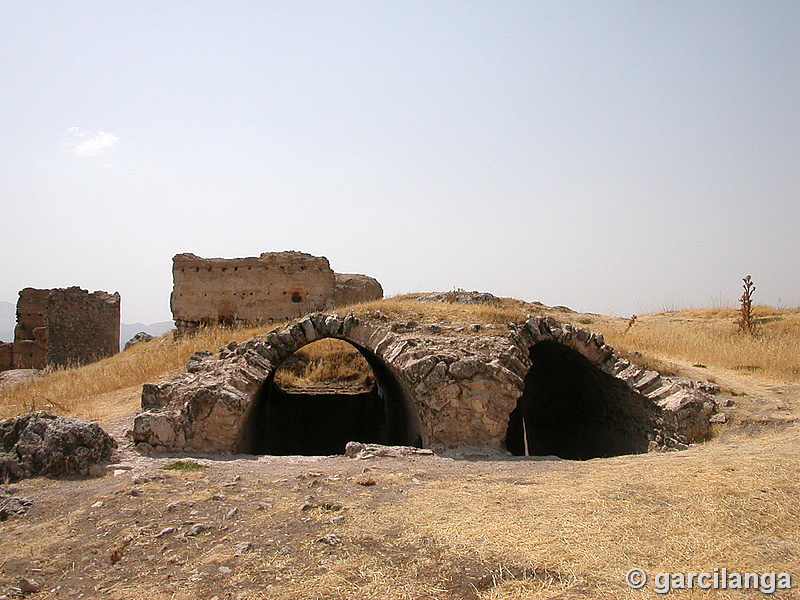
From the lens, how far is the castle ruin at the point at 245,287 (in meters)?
17.7

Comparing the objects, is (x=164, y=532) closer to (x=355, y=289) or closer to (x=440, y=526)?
(x=440, y=526)

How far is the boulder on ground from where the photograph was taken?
7551 mm

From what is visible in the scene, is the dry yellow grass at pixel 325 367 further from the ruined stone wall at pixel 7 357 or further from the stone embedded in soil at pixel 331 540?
the ruined stone wall at pixel 7 357

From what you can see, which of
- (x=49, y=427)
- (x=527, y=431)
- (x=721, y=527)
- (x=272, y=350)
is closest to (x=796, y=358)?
(x=527, y=431)

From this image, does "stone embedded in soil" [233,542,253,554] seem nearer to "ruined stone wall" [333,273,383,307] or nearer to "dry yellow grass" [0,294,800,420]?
"dry yellow grass" [0,294,800,420]

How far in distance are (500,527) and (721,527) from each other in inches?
68.1

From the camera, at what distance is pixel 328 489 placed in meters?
6.71

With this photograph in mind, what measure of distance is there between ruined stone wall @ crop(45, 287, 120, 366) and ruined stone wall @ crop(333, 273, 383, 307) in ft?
31.0

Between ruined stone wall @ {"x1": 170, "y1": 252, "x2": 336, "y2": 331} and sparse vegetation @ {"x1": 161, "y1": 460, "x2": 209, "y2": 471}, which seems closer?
sparse vegetation @ {"x1": 161, "y1": 460, "x2": 209, "y2": 471}

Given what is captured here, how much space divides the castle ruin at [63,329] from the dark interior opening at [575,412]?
625 inches

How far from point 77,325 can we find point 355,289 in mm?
Result: 10634

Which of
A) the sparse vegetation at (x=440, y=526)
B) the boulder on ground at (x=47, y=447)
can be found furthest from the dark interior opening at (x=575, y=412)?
the boulder on ground at (x=47, y=447)

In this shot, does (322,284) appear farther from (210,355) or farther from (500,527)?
(500,527)

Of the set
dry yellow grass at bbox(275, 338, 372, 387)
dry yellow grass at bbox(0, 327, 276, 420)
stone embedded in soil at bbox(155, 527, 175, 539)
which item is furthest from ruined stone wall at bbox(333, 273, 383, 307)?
stone embedded in soil at bbox(155, 527, 175, 539)
